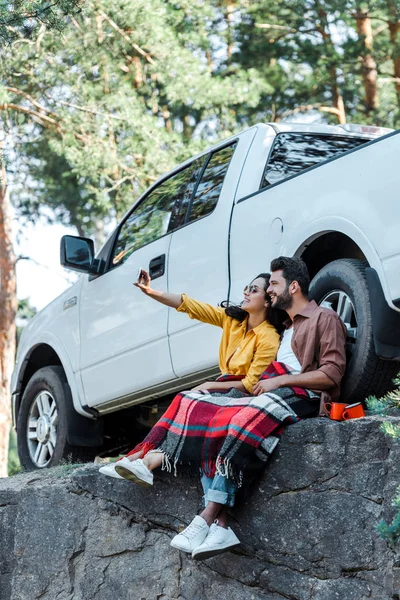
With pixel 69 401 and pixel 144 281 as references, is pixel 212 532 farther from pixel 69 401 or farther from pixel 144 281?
pixel 69 401

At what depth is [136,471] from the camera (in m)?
5.10

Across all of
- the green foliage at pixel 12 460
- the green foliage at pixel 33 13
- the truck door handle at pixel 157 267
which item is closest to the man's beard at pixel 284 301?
the truck door handle at pixel 157 267

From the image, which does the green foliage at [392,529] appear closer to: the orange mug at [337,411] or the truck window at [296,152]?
the orange mug at [337,411]

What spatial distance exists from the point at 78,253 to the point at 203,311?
1.69 meters

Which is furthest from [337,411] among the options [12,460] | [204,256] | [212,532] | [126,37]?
[12,460]

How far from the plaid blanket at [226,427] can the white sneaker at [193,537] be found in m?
0.26

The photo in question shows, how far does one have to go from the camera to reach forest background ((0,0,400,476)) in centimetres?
1450

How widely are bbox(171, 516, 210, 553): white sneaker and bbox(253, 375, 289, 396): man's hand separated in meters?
0.72

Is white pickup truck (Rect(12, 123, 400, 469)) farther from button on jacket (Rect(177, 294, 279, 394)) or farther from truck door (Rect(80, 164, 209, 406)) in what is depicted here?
button on jacket (Rect(177, 294, 279, 394))

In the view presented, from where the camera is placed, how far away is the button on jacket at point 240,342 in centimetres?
541

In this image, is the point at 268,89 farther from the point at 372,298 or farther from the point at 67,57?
the point at 372,298

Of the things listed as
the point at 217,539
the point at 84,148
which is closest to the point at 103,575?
the point at 217,539

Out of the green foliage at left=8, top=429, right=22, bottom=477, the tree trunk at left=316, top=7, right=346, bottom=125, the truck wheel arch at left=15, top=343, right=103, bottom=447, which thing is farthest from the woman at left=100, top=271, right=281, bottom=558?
the tree trunk at left=316, top=7, right=346, bottom=125

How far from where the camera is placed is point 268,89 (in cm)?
1636
